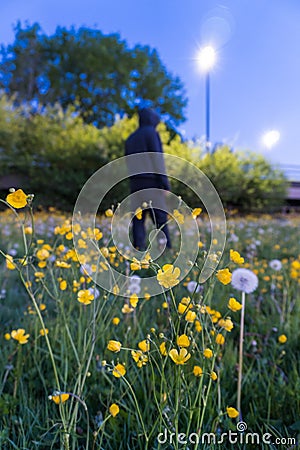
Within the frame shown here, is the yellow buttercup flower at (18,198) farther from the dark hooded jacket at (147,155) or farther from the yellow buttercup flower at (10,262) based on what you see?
the dark hooded jacket at (147,155)

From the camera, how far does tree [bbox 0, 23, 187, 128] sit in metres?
19.7

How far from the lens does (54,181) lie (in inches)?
437

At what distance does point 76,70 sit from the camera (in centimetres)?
2020

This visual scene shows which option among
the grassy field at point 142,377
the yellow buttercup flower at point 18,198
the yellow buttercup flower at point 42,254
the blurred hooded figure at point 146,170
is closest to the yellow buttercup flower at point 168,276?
the grassy field at point 142,377

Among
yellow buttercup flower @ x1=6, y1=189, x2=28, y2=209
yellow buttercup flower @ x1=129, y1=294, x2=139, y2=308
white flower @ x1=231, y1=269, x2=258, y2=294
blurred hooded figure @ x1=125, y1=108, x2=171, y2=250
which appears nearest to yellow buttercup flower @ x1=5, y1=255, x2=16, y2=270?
yellow buttercup flower @ x1=6, y1=189, x2=28, y2=209

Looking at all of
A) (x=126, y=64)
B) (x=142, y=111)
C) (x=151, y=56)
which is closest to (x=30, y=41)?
(x=126, y=64)

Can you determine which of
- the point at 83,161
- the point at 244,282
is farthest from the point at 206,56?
the point at 244,282

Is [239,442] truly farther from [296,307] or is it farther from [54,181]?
[54,181]

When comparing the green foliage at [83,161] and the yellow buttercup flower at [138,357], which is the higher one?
the green foliage at [83,161]

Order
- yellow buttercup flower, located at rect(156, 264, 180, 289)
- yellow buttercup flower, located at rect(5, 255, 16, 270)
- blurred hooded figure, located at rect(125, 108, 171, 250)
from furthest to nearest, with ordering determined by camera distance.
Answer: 1. blurred hooded figure, located at rect(125, 108, 171, 250)
2. yellow buttercup flower, located at rect(5, 255, 16, 270)
3. yellow buttercup flower, located at rect(156, 264, 180, 289)

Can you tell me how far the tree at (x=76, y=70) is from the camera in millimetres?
19688

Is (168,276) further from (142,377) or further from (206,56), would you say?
(206,56)

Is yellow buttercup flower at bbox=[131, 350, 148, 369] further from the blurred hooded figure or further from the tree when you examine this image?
the tree

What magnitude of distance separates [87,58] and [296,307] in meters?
20.2
